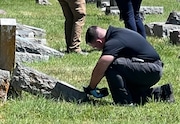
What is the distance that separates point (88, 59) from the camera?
8.76m

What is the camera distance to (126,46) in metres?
6.11

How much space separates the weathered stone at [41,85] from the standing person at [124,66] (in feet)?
0.53

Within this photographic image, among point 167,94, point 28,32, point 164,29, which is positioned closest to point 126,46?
point 167,94

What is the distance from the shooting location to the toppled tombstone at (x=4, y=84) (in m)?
5.68

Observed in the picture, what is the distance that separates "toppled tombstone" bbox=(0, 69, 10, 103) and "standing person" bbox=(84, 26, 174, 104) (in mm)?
865

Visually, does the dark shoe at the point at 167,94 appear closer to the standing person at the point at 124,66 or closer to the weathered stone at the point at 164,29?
the standing person at the point at 124,66

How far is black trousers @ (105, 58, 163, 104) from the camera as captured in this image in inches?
238

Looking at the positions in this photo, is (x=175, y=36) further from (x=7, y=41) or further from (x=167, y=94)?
(x=7, y=41)

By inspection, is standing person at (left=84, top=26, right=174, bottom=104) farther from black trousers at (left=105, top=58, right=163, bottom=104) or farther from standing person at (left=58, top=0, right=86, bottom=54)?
standing person at (left=58, top=0, right=86, bottom=54)

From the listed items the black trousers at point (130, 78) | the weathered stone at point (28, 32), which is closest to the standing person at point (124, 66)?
the black trousers at point (130, 78)

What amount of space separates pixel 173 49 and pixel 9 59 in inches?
167

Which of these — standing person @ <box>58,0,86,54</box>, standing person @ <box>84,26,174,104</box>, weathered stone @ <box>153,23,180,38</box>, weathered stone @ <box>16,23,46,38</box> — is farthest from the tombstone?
weathered stone @ <box>153,23,180,38</box>

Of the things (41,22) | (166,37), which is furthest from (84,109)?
(41,22)

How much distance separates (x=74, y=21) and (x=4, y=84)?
369 centimetres
